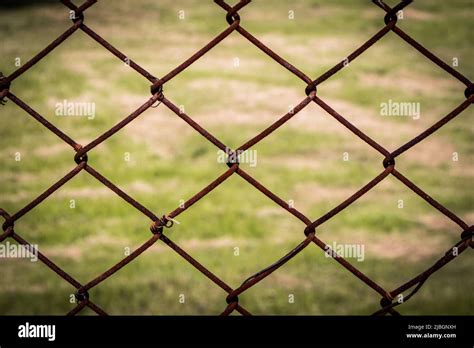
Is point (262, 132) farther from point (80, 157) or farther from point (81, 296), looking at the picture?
point (81, 296)

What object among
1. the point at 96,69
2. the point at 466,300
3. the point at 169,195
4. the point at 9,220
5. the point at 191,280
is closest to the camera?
the point at 9,220

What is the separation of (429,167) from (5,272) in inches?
97.0

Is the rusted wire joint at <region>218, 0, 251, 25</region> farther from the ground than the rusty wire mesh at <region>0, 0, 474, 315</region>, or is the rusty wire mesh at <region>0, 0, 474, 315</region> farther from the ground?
the rusted wire joint at <region>218, 0, 251, 25</region>

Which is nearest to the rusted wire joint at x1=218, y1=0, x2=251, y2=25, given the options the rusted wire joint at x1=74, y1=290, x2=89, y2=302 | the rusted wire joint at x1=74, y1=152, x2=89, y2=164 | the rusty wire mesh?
the rusty wire mesh

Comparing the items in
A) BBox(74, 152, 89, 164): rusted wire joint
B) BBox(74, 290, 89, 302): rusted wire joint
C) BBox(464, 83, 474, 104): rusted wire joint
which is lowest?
BBox(74, 290, 89, 302): rusted wire joint

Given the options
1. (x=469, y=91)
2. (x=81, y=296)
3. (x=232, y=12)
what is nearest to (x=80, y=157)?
(x=81, y=296)

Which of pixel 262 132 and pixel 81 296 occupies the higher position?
pixel 262 132

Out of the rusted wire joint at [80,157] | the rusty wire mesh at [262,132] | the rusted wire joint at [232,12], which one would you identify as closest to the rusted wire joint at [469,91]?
the rusty wire mesh at [262,132]

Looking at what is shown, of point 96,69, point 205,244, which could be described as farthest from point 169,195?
point 96,69

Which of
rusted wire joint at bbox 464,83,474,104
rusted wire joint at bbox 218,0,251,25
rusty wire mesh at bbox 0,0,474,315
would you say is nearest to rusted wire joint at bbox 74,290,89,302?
rusty wire mesh at bbox 0,0,474,315

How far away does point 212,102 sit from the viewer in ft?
15.8

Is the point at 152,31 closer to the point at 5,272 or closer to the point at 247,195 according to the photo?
the point at 247,195

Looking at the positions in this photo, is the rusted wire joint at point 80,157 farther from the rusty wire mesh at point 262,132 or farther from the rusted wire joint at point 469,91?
the rusted wire joint at point 469,91

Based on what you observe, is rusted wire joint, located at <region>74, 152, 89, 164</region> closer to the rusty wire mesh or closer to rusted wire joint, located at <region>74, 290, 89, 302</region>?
the rusty wire mesh
